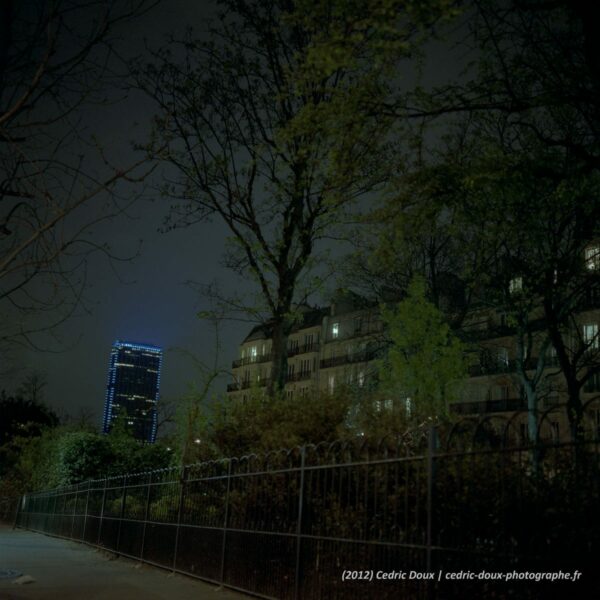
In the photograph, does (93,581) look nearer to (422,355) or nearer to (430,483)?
(430,483)

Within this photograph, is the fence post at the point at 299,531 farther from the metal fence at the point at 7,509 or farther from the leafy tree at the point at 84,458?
the metal fence at the point at 7,509

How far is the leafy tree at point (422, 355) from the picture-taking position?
27.6 metres

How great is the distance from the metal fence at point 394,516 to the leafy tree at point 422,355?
16.5m

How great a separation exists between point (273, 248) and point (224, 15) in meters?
6.00

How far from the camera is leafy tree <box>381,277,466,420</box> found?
27.6m

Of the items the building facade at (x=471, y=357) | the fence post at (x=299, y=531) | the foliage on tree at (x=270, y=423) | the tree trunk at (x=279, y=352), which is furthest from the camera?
the building facade at (x=471, y=357)

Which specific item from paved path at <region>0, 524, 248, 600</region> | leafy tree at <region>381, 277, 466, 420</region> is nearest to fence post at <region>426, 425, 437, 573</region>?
paved path at <region>0, 524, 248, 600</region>

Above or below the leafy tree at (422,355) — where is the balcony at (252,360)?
above

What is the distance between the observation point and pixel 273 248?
1812cm

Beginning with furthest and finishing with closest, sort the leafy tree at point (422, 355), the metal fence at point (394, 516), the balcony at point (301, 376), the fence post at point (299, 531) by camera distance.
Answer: the balcony at point (301, 376)
the leafy tree at point (422, 355)
the fence post at point (299, 531)
the metal fence at point (394, 516)

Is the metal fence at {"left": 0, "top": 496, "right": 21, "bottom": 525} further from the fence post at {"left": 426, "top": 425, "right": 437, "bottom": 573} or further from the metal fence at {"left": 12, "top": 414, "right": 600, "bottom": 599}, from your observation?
the fence post at {"left": 426, "top": 425, "right": 437, "bottom": 573}

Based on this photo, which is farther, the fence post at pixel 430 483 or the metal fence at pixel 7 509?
the metal fence at pixel 7 509

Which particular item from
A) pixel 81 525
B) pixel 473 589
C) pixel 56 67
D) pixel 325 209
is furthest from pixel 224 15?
pixel 473 589

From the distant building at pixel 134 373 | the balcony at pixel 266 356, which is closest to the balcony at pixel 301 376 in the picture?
the balcony at pixel 266 356
